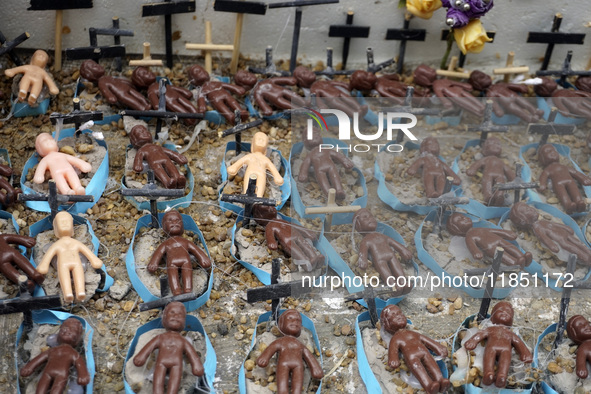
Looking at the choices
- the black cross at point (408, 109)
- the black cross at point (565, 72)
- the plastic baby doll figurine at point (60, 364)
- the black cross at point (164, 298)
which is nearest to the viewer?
the plastic baby doll figurine at point (60, 364)

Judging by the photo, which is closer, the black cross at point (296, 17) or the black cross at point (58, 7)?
the black cross at point (58, 7)

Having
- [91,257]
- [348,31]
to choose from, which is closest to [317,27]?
[348,31]

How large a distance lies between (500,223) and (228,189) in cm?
110

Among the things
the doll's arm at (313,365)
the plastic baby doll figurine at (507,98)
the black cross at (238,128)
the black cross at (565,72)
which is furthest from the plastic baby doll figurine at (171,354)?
the black cross at (565,72)

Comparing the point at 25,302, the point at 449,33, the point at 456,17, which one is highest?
the point at 456,17

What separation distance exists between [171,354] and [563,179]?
1779 millimetres

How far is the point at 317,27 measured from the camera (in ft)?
12.3

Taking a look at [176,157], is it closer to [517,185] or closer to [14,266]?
[14,266]

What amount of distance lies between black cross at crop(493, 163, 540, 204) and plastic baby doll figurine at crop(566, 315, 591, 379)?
0.61m

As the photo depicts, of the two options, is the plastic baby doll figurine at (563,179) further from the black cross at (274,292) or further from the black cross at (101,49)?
the black cross at (101,49)

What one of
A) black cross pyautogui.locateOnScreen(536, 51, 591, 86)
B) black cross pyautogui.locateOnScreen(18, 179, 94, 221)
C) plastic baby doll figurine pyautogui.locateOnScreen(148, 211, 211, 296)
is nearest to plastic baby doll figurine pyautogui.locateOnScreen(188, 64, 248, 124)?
plastic baby doll figurine pyautogui.locateOnScreen(148, 211, 211, 296)

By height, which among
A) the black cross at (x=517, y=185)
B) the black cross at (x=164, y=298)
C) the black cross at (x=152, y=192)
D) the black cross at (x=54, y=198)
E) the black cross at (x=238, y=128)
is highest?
the black cross at (x=238, y=128)

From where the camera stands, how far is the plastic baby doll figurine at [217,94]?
129 inches

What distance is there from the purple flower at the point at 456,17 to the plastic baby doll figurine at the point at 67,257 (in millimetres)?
1900
